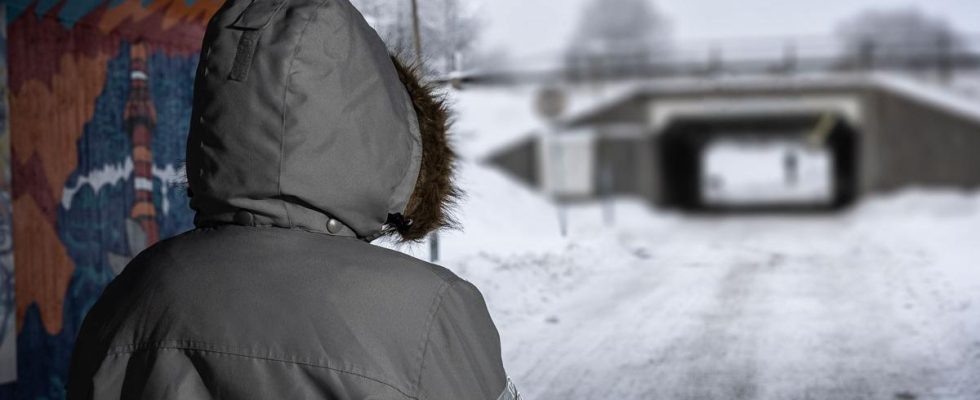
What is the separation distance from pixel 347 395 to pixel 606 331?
10.2 feet

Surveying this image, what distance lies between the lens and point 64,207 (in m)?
5.41

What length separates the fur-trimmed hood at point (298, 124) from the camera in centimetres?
155

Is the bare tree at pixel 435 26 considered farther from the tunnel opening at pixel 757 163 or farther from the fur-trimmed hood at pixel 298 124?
the tunnel opening at pixel 757 163

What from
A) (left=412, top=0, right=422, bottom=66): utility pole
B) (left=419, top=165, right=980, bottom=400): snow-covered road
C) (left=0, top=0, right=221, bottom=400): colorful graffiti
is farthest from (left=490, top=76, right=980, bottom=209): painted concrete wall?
(left=412, top=0, right=422, bottom=66): utility pole

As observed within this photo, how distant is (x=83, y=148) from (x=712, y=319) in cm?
377

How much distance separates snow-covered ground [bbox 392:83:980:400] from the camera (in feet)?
13.1

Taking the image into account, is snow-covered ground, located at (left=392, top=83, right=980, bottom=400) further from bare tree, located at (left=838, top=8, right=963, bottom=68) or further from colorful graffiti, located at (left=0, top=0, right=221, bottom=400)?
colorful graffiti, located at (left=0, top=0, right=221, bottom=400)

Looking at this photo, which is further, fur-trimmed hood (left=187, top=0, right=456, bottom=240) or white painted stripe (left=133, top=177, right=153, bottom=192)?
white painted stripe (left=133, top=177, right=153, bottom=192)

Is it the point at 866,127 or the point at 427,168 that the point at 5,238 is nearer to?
the point at 427,168

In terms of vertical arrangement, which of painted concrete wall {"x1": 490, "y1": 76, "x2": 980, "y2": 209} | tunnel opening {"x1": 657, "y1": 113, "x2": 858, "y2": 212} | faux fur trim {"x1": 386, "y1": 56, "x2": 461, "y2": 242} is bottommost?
tunnel opening {"x1": 657, "y1": 113, "x2": 858, "y2": 212}

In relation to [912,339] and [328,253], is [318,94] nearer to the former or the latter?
[328,253]

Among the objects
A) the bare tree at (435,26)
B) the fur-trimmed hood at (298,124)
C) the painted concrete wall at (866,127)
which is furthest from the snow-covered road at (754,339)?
the painted concrete wall at (866,127)

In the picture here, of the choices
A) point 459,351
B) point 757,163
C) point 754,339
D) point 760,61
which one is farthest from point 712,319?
point 757,163

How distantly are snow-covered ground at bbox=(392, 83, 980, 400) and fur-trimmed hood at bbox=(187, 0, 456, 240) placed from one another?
2.12 metres
